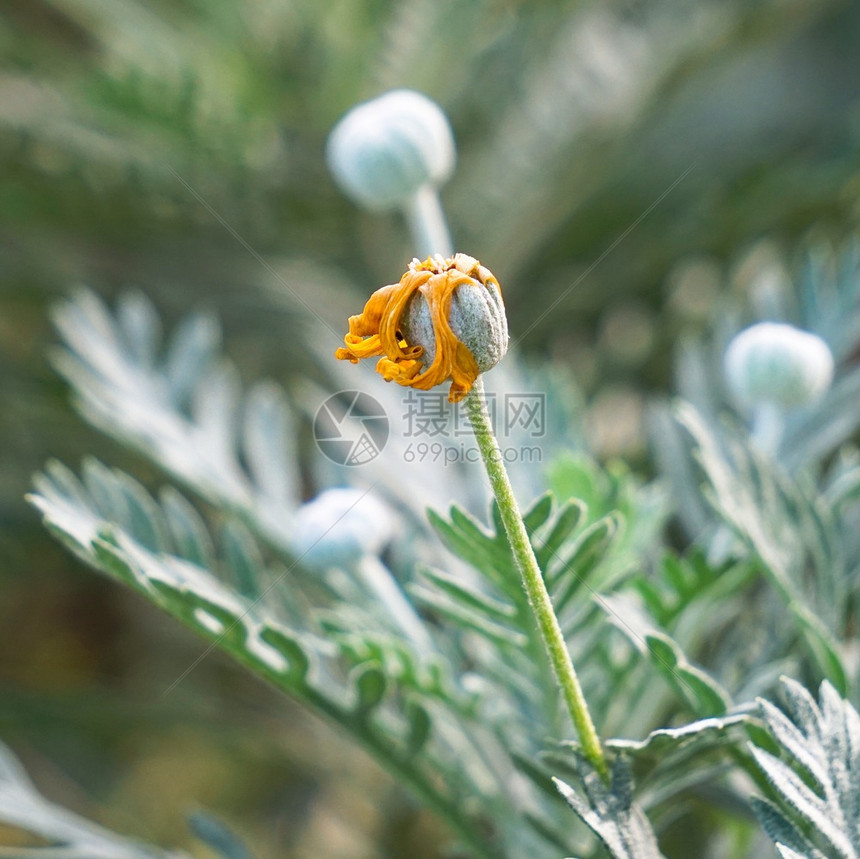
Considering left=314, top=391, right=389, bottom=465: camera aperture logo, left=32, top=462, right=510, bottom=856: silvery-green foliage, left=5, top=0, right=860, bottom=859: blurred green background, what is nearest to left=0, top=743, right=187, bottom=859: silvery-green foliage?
left=32, top=462, right=510, bottom=856: silvery-green foliage

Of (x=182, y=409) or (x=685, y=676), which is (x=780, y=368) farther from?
(x=182, y=409)

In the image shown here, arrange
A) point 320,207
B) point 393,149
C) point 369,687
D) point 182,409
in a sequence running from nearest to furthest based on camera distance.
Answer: point 369,687, point 393,149, point 182,409, point 320,207

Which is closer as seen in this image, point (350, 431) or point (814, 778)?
point (814, 778)

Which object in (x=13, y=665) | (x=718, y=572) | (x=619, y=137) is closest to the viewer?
(x=718, y=572)

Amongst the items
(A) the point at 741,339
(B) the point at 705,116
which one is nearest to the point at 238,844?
(A) the point at 741,339

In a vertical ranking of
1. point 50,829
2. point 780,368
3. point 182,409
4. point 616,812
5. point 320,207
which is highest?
point 320,207

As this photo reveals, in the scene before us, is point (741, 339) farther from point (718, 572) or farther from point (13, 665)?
point (13, 665)

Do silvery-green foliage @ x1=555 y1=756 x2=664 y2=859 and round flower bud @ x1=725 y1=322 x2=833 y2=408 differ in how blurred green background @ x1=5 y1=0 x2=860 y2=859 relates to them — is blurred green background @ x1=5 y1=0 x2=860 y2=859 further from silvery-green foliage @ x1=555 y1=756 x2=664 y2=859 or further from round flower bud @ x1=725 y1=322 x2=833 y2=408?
silvery-green foliage @ x1=555 y1=756 x2=664 y2=859

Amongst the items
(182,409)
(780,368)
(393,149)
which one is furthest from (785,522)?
(182,409)
